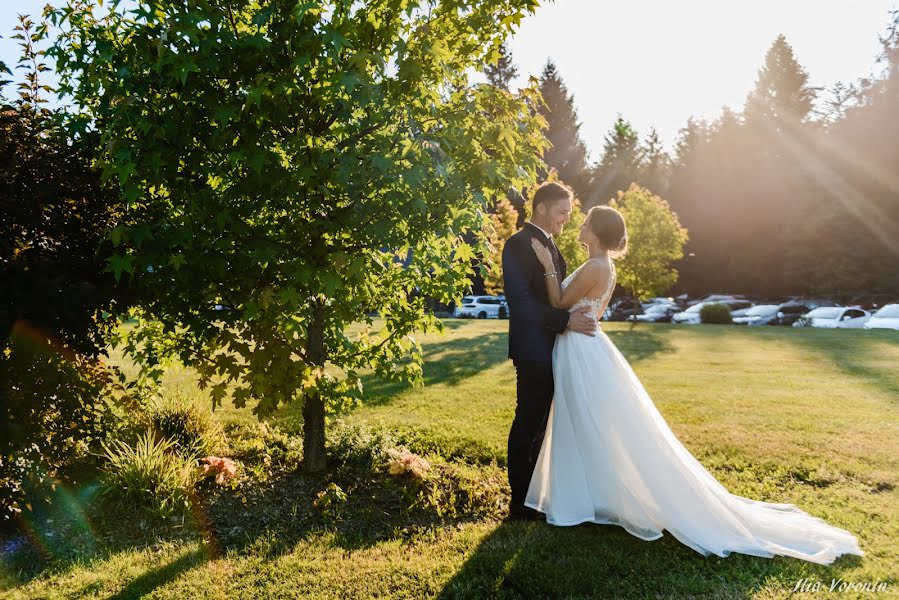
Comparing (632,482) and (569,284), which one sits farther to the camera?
(569,284)

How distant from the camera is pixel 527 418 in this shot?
4926mm

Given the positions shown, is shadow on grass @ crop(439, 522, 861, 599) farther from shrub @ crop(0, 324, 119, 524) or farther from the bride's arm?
shrub @ crop(0, 324, 119, 524)

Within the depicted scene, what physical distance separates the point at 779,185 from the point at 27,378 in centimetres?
4812

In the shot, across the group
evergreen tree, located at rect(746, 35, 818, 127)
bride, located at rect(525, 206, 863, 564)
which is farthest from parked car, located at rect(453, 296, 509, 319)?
bride, located at rect(525, 206, 863, 564)

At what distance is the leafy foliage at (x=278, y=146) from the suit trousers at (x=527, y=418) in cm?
132

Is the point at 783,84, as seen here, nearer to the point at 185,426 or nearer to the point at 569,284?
the point at 569,284

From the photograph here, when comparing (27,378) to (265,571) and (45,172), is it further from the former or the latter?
(265,571)

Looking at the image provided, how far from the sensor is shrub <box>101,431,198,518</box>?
4984 mm

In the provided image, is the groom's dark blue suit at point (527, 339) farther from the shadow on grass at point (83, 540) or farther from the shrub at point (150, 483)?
the shrub at point (150, 483)

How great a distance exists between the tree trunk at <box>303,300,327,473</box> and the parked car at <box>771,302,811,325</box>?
97.0 feet

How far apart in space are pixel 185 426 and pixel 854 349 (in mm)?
17403

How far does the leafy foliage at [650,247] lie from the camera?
29.0m

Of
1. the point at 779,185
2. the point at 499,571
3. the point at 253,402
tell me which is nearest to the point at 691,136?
the point at 779,185

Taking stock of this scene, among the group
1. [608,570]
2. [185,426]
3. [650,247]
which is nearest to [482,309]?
[650,247]
